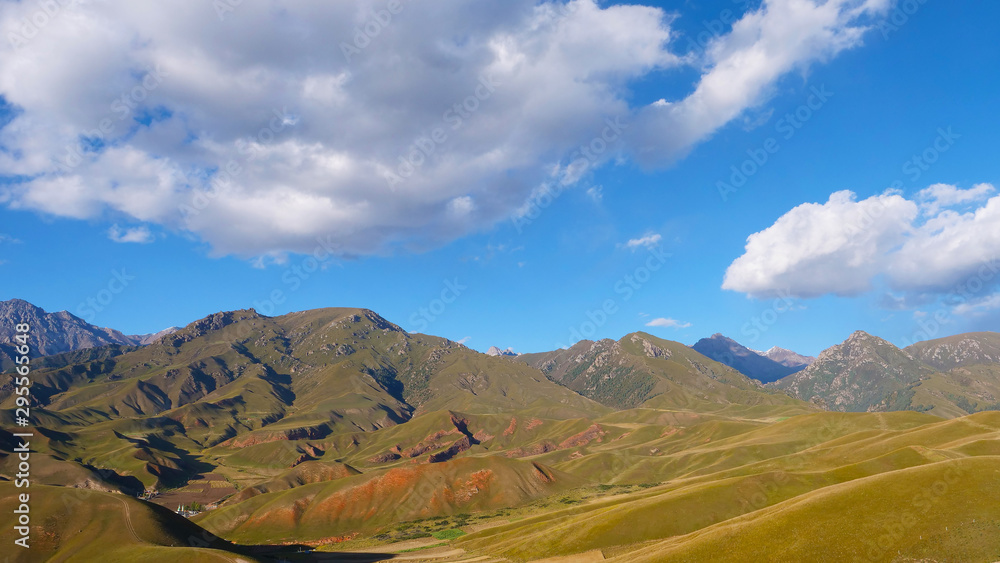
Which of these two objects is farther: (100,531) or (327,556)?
(327,556)

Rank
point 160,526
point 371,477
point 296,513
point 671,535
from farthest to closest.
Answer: point 371,477
point 296,513
point 160,526
point 671,535

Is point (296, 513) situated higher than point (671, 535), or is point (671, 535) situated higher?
point (296, 513)

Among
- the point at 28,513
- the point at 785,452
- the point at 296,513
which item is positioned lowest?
the point at 785,452

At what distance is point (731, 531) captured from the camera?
204 feet

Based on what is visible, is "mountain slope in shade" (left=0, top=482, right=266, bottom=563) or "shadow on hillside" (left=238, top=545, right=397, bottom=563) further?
"shadow on hillside" (left=238, top=545, right=397, bottom=563)

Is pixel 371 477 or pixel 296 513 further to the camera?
pixel 371 477

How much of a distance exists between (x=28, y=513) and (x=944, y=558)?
12713 centimetres

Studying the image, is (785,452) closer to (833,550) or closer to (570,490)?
(570,490)

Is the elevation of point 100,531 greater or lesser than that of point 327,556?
greater

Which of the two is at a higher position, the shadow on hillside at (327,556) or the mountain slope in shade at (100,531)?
the mountain slope in shade at (100,531)

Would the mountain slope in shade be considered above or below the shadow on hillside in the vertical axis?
above

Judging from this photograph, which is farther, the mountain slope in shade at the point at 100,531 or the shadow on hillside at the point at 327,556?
the shadow on hillside at the point at 327,556

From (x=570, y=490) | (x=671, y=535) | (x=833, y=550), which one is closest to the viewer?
(x=833, y=550)

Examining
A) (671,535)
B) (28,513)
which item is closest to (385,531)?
(28,513)
